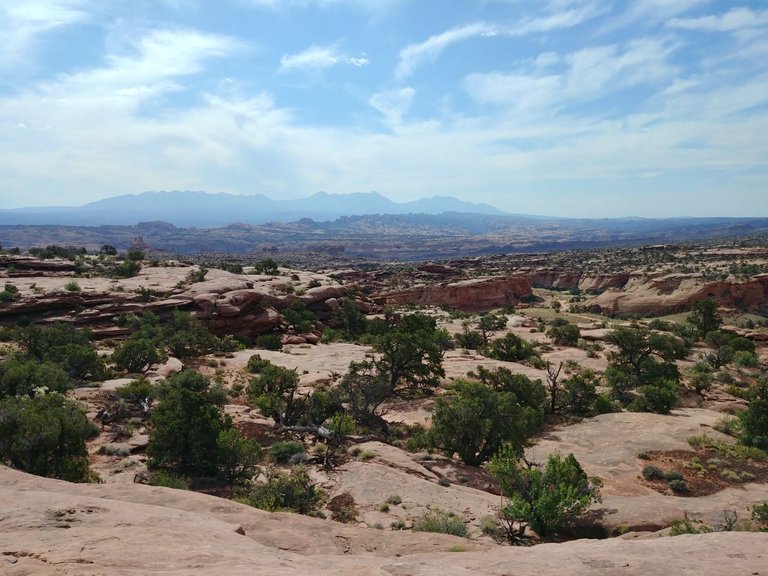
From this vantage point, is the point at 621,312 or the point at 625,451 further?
the point at 621,312

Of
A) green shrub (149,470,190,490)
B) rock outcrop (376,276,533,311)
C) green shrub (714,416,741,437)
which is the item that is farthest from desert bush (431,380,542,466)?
rock outcrop (376,276,533,311)

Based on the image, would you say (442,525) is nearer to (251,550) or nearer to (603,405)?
(251,550)

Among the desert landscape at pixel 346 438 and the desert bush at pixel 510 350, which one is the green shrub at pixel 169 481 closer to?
the desert landscape at pixel 346 438

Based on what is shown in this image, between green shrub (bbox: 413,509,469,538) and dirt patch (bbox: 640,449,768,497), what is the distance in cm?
899

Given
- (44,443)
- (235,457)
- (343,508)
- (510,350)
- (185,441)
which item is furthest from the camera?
(510,350)

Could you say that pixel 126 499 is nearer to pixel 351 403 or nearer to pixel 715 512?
pixel 351 403

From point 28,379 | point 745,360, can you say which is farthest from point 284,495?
point 745,360

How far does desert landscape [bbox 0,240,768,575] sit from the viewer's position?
6.98 metres

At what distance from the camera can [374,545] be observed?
876cm

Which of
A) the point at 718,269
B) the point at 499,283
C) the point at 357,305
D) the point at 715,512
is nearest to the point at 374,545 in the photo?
the point at 715,512

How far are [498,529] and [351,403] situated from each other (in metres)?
11.3

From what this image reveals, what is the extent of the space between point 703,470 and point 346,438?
13.5m

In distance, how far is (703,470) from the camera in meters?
17.2

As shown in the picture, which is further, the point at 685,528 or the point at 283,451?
the point at 283,451
